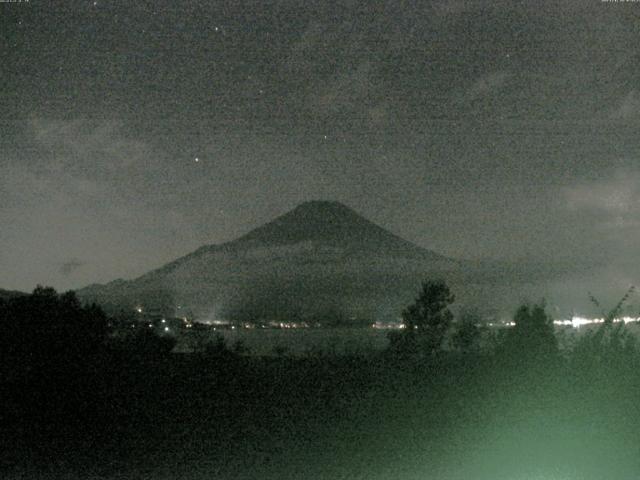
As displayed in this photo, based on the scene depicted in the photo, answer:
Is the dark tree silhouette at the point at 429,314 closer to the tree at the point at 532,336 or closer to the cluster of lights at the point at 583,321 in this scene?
the tree at the point at 532,336

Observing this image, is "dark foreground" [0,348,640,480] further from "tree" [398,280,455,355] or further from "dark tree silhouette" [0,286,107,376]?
"tree" [398,280,455,355]

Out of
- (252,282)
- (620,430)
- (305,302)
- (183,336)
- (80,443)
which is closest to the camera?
(620,430)

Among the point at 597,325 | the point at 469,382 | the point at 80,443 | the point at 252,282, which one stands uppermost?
the point at 252,282

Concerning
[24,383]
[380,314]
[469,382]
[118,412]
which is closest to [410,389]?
[469,382]

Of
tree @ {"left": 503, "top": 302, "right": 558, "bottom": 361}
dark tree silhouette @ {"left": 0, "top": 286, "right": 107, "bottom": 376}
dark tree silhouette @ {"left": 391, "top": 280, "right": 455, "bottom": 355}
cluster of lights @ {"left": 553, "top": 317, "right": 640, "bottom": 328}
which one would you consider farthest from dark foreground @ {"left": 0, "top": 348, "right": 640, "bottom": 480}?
dark tree silhouette @ {"left": 391, "top": 280, "right": 455, "bottom": 355}

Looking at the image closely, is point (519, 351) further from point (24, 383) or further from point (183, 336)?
point (183, 336)

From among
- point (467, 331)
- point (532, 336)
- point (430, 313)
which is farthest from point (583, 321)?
point (430, 313)

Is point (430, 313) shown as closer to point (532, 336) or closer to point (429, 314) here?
point (429, 314)

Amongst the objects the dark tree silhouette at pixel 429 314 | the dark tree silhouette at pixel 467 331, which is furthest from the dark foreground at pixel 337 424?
the dark tree silhouette at pixel 429 314
